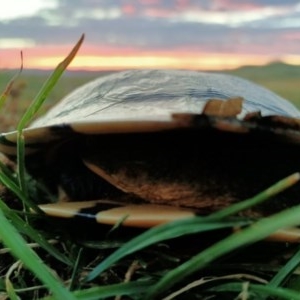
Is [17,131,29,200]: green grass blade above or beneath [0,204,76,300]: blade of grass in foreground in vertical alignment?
above

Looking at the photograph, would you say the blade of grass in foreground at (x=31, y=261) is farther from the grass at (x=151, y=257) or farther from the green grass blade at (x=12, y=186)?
the green grass blade at (x=12, y=186)


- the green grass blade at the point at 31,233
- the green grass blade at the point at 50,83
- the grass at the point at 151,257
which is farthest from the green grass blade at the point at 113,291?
the green grass blade at the point at 50,83

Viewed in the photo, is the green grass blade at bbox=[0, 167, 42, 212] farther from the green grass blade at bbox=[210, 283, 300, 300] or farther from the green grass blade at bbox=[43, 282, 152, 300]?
the green grass blade at bbox=[210, 283, 300, 300]

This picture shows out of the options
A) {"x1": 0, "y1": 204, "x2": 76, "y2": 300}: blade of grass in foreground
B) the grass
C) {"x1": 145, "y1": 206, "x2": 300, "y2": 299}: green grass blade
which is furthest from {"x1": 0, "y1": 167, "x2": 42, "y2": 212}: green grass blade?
{"x1": 145, "y1": 206, "x2": 300, "y2": 299}: green grass blade

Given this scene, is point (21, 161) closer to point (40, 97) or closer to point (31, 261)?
point (40, 97)

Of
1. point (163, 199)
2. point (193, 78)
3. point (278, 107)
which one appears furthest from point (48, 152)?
point (278, 107)

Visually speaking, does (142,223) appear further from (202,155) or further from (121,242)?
(202,155)

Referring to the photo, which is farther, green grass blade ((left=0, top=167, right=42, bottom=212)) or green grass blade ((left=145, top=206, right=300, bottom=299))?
green grass blade ((left=0, top=167, right=42, bottom=212))

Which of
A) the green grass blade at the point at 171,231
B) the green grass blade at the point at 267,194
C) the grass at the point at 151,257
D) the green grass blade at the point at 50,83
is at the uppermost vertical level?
the green grass blade at the point at 50,83
